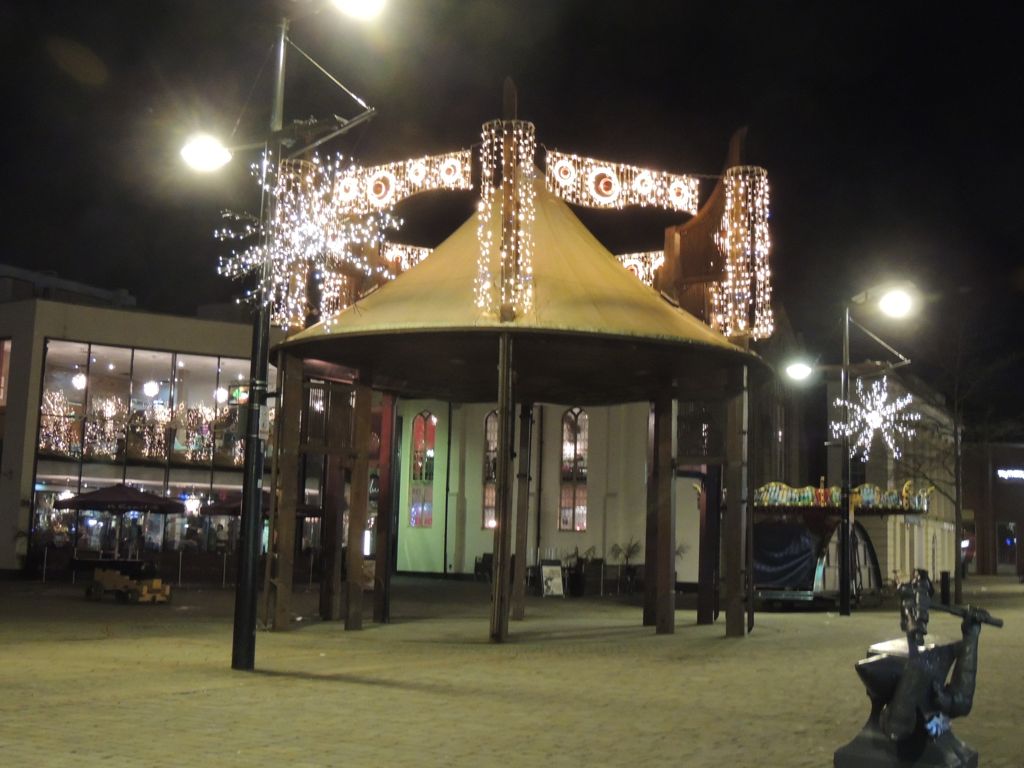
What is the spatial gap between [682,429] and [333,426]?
6920mm

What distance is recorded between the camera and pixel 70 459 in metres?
42.3

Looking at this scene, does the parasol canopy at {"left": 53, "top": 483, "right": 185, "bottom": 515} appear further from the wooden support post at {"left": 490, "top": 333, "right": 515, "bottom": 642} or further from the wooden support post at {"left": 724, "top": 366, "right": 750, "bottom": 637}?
the wooden support post at {"left": 724, "top": 366, "right": 750, "bottom": 637}

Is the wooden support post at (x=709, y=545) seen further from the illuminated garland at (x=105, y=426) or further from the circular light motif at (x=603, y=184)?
the illuminated garland at (x=105, y=426)

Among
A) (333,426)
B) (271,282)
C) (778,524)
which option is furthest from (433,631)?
(778,524)

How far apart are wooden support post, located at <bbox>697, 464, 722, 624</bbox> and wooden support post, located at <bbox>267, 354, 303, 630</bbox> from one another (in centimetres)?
849

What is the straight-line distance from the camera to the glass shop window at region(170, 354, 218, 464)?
44.6 m

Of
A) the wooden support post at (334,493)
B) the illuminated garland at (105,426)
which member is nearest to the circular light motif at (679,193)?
the wooden support post at (334,493)

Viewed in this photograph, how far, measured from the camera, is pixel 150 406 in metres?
44.1

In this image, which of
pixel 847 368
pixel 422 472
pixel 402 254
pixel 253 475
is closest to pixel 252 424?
pixel 253 475

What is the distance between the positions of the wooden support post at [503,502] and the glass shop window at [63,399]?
27.2m

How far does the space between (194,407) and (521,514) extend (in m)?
21.5

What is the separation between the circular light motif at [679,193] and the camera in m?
23.4

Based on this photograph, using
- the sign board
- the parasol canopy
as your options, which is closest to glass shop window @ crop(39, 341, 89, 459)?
the parasol canopy

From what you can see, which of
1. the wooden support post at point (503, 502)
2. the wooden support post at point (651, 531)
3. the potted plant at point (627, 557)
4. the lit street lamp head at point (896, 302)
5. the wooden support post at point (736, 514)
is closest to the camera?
the wooden support post at point (503, 502)
